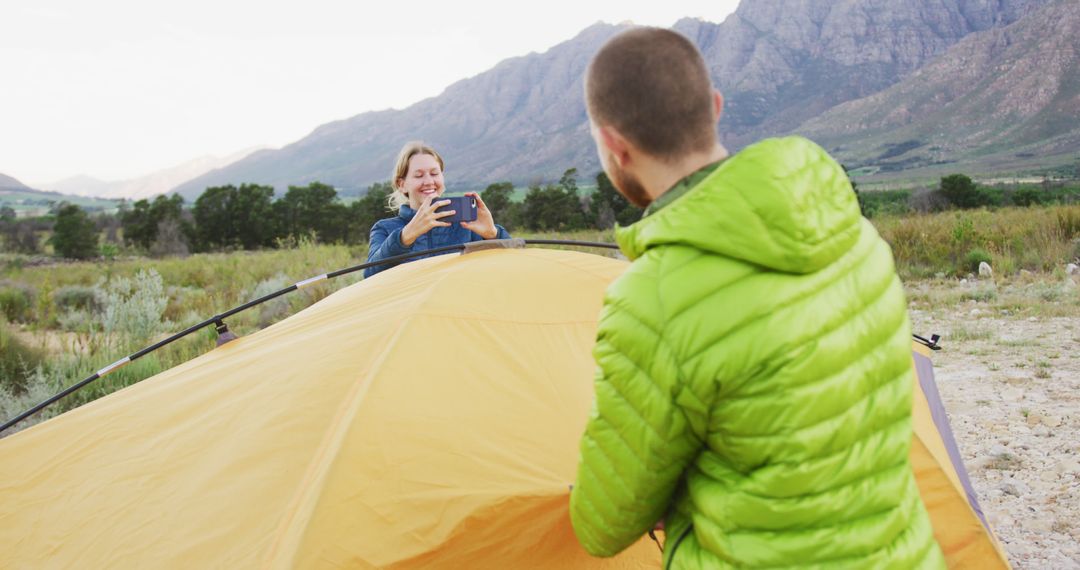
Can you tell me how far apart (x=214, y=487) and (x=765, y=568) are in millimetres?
1593

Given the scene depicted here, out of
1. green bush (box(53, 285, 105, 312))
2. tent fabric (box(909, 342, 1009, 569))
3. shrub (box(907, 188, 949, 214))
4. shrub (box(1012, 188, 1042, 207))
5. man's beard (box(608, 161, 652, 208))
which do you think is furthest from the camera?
shrub (box(1012, 188, 1042, 207))

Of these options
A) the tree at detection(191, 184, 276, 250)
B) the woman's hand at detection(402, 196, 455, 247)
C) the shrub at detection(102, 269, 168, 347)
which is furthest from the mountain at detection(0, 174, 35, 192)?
the woman's hand at detection(402, 196, 455, 247)

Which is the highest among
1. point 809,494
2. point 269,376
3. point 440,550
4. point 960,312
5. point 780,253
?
point 780,253

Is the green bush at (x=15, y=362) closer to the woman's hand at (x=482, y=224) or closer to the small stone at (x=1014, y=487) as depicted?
the woman's hand at (x=482, y=224)

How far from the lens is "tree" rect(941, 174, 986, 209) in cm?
2436

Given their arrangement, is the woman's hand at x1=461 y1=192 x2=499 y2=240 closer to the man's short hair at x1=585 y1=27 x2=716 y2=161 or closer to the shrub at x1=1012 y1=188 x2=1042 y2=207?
the man's short hair at x1=585 y1=27 x2=716 y2=161

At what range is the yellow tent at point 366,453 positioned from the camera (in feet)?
6.41

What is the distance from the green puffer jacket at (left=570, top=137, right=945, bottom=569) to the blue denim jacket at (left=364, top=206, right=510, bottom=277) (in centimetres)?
220

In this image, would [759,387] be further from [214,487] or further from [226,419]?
[226,419]

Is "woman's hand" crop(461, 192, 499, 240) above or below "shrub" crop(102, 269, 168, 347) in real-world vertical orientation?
above

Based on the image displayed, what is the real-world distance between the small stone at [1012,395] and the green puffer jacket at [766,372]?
4271 millimetres

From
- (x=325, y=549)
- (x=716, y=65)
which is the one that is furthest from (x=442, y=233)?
(x=716, y=65)

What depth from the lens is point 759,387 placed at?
4.11 feet

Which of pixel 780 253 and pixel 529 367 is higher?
pixel 780 253
